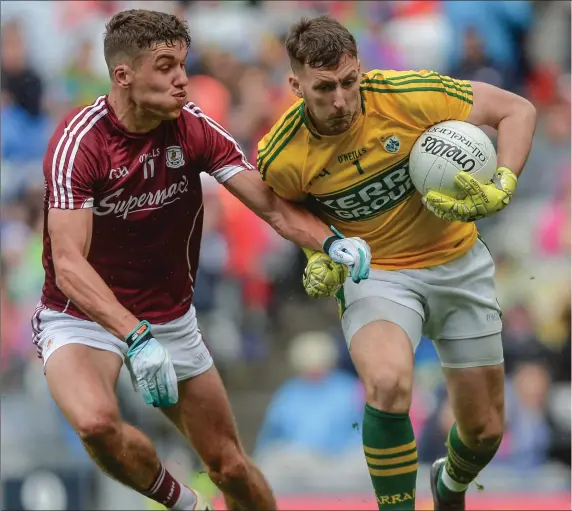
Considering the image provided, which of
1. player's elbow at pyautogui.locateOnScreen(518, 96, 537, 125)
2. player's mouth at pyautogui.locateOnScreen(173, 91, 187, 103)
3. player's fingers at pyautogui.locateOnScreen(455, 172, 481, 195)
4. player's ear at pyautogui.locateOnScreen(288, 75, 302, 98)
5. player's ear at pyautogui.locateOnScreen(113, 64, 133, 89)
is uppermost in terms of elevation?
player's ear at pyautogui.locateOnScreen(113, 64, 133, 89)

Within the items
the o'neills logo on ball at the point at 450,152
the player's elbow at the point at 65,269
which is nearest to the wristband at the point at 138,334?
the player's elbow at the point at 65,269

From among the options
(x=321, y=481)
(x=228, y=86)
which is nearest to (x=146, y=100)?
(x=321, y=481)

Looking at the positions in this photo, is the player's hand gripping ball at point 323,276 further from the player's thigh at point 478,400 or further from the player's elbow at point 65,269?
the player's elbow at point 65,269

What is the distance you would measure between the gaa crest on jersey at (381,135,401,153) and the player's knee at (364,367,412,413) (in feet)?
3.53

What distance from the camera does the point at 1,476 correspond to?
375 inches

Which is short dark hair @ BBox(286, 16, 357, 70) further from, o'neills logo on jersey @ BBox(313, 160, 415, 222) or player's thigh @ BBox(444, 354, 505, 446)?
player's thigh @ BBox(444, 354, 505, 446)

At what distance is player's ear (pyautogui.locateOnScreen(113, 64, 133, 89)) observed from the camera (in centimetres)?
593

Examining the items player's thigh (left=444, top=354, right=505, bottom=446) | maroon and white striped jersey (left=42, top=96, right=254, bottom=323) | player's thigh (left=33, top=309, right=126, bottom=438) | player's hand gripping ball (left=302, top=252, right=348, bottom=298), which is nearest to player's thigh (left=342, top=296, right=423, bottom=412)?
player's hand gripping ball (left=302, top=252, right=348, bottom=298)

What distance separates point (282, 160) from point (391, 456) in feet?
4.92

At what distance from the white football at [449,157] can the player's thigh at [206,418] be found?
5.10 feet

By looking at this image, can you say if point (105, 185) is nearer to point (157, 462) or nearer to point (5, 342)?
point (157, 462)

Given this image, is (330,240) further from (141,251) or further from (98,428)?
(98,428)

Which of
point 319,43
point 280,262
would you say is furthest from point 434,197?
point 280,262

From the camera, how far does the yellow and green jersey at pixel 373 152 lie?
234 inches
